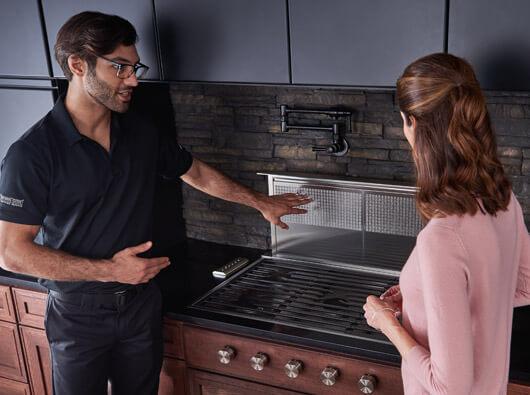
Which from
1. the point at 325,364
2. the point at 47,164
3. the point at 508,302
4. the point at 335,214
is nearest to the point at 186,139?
the point at 335,214

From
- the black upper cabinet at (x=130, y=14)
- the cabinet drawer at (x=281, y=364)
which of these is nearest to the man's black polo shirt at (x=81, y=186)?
the black upper cabinet at (x=130, y=14)

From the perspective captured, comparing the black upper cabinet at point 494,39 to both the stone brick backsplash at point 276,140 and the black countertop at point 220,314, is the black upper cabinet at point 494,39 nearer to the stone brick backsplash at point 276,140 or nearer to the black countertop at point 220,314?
the stone brick backsplash at point 276,140

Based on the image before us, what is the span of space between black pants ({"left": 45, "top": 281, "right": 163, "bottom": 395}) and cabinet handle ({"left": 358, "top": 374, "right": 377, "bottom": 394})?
71 centimetres

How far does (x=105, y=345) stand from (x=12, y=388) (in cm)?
92

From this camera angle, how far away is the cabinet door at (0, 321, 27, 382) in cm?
235

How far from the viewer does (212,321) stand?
188 centimetres

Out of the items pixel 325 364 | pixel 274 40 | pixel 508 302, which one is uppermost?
pixel 274 40

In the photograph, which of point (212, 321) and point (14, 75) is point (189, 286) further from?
point (14, 75)

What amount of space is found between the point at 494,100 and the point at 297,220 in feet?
2.88

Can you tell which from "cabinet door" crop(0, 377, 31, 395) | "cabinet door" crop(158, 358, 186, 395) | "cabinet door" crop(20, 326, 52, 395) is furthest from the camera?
"cabinet door" crop(0, 377, 31, 395)

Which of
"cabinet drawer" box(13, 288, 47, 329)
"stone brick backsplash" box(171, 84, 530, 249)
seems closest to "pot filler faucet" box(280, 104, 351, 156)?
"stone brick backsplash" box(171, 84, 530, 249)

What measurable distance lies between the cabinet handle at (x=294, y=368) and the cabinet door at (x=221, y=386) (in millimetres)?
96

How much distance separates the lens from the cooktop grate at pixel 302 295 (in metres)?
1.83

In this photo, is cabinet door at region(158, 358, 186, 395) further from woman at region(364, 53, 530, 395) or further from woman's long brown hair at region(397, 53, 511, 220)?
woman's long brown hair at region(397, 53, 511, 220)
